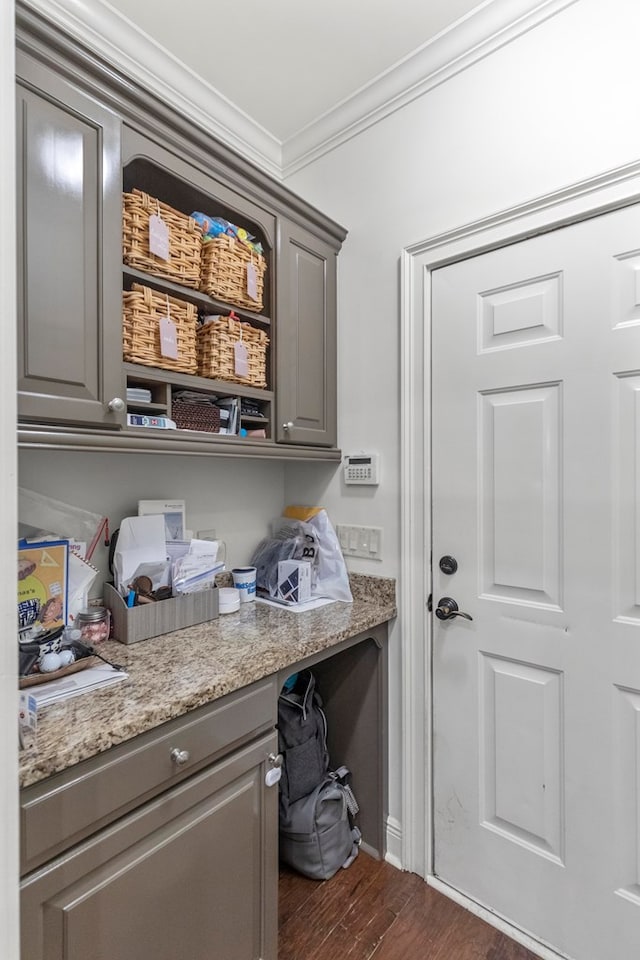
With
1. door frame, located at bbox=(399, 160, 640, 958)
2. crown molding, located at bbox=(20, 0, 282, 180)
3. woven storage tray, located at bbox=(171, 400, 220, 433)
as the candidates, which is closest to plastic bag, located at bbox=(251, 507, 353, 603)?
door frame, located at bbox=(399, 160, 640, 958)

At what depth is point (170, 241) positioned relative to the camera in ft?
4.48

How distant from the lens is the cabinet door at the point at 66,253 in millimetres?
1059

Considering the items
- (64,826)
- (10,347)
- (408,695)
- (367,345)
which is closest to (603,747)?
(408,695)

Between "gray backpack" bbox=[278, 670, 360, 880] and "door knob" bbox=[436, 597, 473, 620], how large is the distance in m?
0.60

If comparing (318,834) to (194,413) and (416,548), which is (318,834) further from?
(194,413)

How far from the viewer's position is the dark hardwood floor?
4.50 feet

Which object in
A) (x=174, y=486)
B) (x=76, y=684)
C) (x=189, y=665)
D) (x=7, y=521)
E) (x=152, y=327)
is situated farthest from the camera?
(x=174, y=486)

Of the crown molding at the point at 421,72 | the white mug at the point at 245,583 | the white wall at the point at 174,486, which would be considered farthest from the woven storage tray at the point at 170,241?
the white mug at the point at 245,583

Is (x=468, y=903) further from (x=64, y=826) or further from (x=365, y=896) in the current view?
(x=64, y=826)

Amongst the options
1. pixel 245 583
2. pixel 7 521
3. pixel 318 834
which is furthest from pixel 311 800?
pixel 7 521

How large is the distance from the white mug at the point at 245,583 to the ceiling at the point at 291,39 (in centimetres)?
182

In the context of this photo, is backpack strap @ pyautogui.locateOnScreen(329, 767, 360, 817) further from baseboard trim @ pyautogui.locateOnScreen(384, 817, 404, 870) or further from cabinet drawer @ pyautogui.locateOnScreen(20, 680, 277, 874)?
cabinet drawer @ pyautogui.locateOnScreen(20, 680, 277, 874)

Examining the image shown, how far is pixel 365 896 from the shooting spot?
1.56 m

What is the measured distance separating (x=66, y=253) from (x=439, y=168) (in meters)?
1.25
